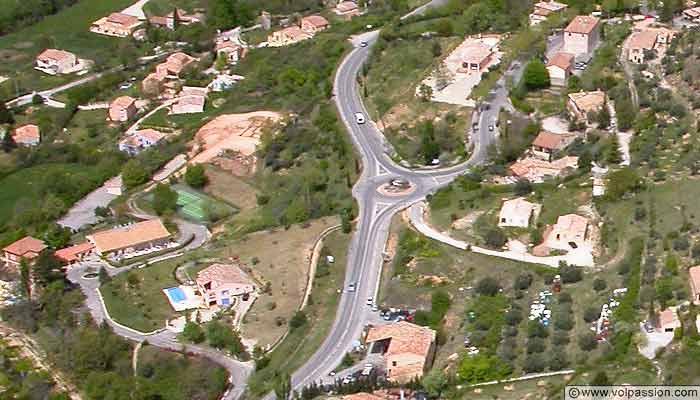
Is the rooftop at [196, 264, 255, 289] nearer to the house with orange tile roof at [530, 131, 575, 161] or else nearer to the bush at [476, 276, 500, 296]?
the bush at [476, 276, 500, 296]

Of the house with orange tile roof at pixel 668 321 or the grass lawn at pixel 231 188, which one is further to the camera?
the grass lawn at pixel 231 188

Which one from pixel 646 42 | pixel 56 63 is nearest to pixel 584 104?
pixel 646 42

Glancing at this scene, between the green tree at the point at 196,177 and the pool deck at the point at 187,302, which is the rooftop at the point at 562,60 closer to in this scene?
the green tree at the point at 196,177

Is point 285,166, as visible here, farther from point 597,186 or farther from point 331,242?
point 597,186

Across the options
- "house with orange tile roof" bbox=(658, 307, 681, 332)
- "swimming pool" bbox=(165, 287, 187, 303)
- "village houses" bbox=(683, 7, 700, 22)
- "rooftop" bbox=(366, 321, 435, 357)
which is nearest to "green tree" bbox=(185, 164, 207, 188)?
"swimming pool" bbox=(165, 287, 187, 303)

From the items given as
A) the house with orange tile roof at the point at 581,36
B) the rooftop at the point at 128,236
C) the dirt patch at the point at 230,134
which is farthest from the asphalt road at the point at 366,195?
the rooftop at the point at 128,236

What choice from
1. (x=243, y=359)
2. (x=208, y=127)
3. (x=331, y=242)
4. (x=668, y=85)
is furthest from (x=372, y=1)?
(x=243, y=359)
